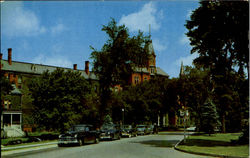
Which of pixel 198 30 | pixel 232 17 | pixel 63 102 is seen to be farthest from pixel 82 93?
pixel 232 17

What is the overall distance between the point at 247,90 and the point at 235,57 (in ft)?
8.64

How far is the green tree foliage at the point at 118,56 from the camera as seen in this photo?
35594 mm

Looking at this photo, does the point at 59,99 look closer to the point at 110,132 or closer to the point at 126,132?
the point at 110,132

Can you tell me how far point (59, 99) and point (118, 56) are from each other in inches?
374

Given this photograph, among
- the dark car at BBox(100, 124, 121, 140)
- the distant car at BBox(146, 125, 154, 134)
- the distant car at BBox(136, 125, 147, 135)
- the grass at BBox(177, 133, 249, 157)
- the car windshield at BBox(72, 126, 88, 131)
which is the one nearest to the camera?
the grass at BBox(177, 133, 249, 157)

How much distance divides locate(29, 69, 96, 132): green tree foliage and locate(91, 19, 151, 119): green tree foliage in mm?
3909

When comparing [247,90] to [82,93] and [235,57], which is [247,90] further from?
[82,93]

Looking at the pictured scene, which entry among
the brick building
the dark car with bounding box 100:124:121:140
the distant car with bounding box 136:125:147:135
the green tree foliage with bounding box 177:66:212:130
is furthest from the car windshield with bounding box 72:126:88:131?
the green tree foliage with bounding box 177:66:212:130

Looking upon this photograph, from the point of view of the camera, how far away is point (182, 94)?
59500 millimetres

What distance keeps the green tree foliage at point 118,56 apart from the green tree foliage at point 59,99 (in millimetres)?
3909

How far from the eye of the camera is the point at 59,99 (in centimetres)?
3125

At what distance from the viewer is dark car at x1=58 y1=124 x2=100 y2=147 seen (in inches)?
828

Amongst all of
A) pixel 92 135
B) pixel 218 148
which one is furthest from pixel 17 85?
pixel 218 148

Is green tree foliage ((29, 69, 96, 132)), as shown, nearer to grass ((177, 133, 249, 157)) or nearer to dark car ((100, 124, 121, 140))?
dark car ((100, 124, 121, 140))
